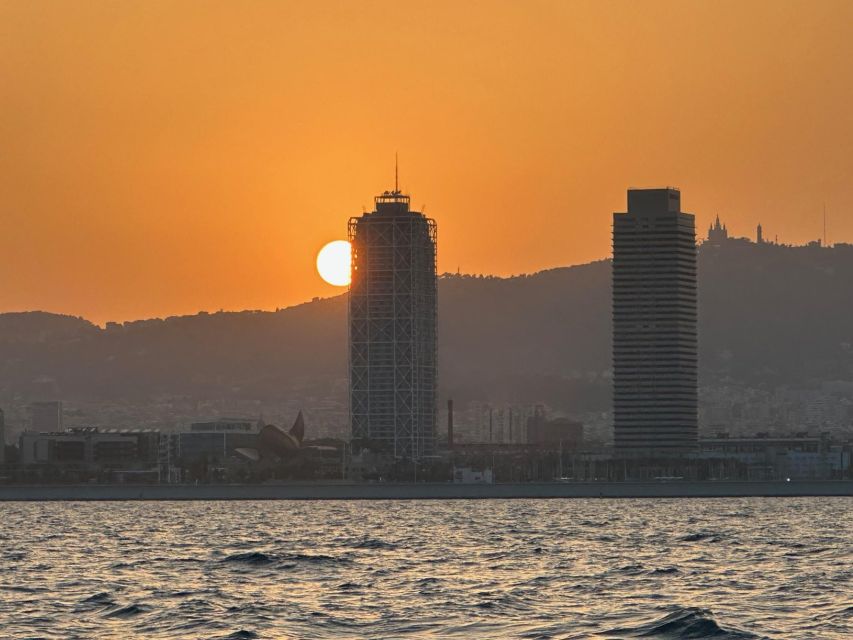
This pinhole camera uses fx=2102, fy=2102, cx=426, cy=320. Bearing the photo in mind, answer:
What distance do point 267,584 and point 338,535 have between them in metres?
61.6

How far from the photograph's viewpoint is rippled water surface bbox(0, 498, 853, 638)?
82.3 metres

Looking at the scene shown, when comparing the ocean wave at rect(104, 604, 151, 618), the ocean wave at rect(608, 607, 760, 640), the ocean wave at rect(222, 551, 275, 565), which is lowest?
the ocean wave at rect(608, 607, 760, 640)

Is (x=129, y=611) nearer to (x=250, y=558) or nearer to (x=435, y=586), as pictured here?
(x=435, y=586)

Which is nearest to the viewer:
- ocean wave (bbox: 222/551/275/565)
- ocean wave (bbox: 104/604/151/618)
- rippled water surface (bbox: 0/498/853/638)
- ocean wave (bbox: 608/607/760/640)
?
ocean wave (bbox: 608/607/760/640)

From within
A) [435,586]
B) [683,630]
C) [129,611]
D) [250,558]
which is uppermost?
[250,558]

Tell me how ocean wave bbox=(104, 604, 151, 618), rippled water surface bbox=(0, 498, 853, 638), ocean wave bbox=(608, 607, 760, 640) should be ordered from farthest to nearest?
1. ocean wave bbox=(104, 604, 151, 618)
2. rippled water surface bbox=(0, 498, 853, 638)
3. ocean wave bbox=(608, 607, 760, 640)

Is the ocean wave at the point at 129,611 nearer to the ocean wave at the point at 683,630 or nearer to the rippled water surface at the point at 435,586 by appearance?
the rippled water surface at the point at 435,586

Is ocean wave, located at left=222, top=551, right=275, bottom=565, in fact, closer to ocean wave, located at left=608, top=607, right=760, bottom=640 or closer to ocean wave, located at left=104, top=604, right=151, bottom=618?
ocean wave, located at left=104, top=604, right=151, bottom=618

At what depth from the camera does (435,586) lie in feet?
330

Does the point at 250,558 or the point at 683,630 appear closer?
the point at 683,630

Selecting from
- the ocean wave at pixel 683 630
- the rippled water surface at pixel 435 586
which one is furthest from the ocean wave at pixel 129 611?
the ocean wave at pixel 683 630

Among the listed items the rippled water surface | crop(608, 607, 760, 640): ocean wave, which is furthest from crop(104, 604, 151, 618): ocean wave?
crop(608, 607, 760, 640): ocean wave

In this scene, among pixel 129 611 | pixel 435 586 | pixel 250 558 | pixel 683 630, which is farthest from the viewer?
pixel 250 558

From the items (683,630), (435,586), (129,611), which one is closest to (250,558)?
(435,586)
